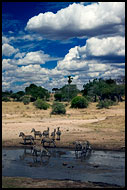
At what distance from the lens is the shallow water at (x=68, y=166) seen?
489 inches

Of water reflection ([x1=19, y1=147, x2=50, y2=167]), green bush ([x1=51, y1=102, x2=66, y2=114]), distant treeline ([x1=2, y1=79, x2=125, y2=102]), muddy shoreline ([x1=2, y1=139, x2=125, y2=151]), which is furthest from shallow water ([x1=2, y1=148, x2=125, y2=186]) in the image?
distant treeline ([x1=2, y1=79, x2=125, y2=102])

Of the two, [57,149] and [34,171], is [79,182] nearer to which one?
[34,171]

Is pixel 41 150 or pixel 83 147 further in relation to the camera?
pixel 83 147

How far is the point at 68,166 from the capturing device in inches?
554

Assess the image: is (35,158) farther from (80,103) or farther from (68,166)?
(80,103)

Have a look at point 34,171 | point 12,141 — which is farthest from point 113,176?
point 12,141

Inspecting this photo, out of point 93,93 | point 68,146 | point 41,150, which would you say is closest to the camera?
point 41,150

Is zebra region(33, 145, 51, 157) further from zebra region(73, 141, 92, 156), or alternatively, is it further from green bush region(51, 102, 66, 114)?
green bush region(51, 102, 66, 114)

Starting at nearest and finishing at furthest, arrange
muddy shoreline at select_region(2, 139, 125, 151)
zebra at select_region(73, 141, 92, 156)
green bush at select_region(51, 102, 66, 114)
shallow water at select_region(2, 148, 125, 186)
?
1. shallow water at select_region(2, 148, 125, 186)
2. zebra at select_region(73, 141, 92, 156)
3. muddy shoreline at select_region(2, 139, 125, 151)
4. green bush at select_region(51, 102, 66, 114)

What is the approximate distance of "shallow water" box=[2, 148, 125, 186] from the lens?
12.4 metres

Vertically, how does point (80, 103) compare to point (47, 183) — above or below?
above

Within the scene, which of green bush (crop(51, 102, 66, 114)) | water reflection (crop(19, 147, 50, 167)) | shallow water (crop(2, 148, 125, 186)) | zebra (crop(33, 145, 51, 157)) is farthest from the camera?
green bush (crop(51, 102, 66, 114))

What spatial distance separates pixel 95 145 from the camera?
19.8 m

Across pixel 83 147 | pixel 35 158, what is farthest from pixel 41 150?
pixel 83 147
